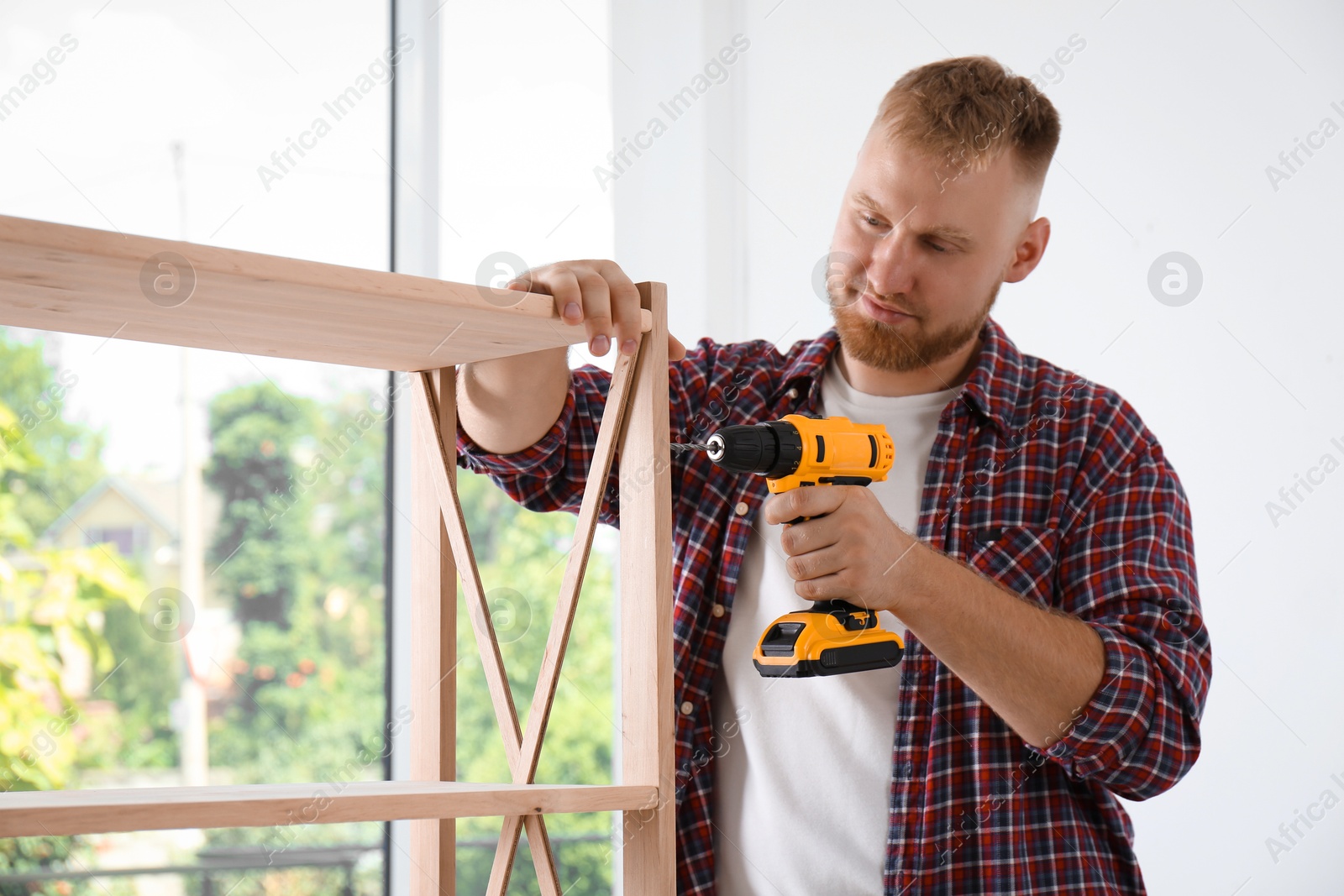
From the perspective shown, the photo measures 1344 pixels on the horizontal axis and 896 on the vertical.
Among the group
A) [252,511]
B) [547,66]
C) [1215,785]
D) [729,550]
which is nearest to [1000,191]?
[729,550]

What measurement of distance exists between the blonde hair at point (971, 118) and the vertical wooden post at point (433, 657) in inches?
29.1

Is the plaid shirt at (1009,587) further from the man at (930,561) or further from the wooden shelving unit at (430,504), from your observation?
the wooden shelving unit at (430,504)

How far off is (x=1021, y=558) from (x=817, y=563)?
389 mm

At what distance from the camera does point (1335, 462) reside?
5.00 feet

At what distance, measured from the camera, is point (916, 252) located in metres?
1.44

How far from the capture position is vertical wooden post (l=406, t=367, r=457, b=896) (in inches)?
40.8

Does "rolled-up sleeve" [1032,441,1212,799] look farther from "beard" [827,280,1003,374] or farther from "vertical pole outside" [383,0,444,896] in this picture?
"vertical pole outside" [383,0,444,896]

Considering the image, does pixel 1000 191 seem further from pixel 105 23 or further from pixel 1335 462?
pixel 105 23

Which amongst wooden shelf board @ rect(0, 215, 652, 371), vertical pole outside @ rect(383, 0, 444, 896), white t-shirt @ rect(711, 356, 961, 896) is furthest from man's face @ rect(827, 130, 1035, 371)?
vertical pole outside @ rect(383, 0, 444, 896)

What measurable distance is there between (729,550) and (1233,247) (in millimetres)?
933

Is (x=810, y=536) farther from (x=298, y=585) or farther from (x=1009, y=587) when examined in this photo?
(x=298, y=585)

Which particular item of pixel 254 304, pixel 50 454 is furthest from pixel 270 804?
pixel 50 454

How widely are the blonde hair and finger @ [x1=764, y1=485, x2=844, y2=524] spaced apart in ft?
1.99

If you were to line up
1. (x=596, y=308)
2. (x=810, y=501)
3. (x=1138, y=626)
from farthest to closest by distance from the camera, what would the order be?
(x=1138, y=626) → (x=810, y=501) → (x=596, y=308)
